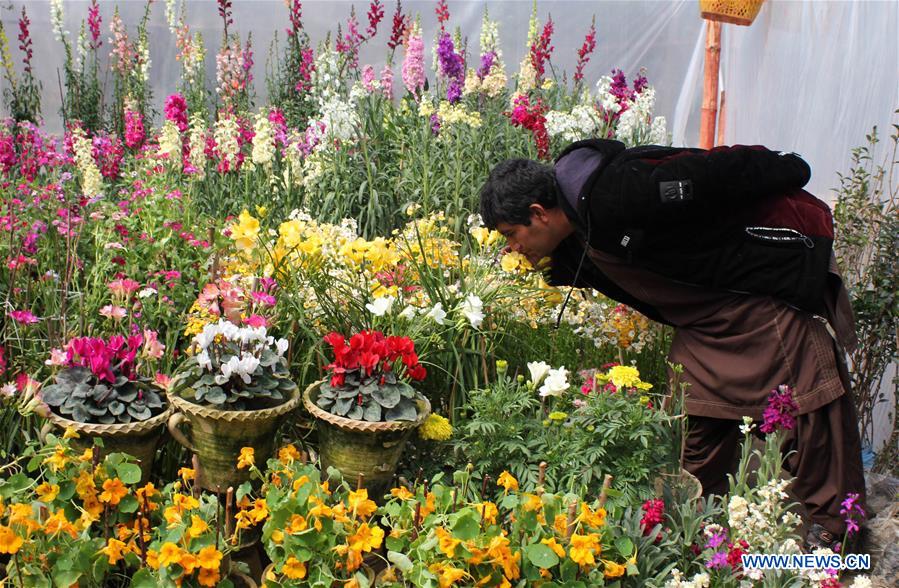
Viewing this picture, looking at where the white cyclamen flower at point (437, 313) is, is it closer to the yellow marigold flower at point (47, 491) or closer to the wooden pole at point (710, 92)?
the yellow marigold flower at point (47, 491)

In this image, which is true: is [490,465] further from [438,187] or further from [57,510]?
[438,187]

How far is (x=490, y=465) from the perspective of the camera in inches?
86.9

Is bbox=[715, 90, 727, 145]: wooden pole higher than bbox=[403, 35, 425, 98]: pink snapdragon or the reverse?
the reverse

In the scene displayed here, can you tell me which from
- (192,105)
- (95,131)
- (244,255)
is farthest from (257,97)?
(244,255)

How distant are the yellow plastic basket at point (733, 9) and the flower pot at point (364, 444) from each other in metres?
4.24

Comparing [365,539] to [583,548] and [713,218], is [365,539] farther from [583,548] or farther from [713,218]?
[713,218]

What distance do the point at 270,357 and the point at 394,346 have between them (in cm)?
32

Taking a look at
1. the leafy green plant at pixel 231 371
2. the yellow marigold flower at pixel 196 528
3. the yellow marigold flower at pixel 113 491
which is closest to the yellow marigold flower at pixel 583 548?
the yellow marigold flower at pixel 196 528

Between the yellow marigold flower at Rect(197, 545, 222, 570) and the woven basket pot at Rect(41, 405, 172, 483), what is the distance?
1.63 feet

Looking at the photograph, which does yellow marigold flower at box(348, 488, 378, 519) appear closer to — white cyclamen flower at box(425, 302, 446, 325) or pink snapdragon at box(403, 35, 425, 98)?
white cyclamen flower at box(425, 302, 446, 325)

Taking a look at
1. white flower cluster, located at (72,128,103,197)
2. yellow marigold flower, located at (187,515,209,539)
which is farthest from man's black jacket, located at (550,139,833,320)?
white flower cluster, located at (72,128,103,197)

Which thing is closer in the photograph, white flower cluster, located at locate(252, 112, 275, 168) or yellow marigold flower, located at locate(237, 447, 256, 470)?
yellow marigold flower, located at locate(237, 447, 256, 470)

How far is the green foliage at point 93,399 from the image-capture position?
6.53 feet

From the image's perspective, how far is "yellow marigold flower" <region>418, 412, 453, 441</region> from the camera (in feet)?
7.28
